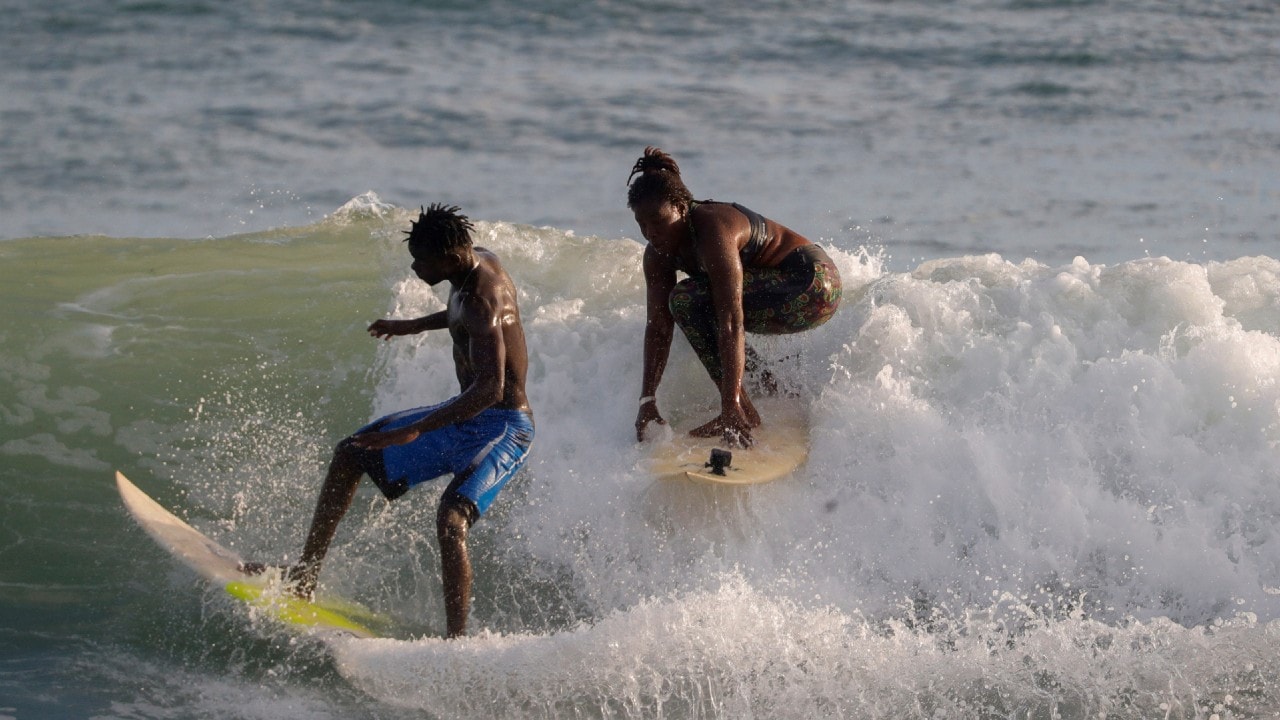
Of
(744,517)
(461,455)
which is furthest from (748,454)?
(461,455)

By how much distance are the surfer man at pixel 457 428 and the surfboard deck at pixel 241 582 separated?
0.35 ft

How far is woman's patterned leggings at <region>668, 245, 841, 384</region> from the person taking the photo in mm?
5785

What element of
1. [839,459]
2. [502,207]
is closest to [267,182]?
[502,207]

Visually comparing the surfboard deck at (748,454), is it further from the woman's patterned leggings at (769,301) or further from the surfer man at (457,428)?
the surfer man at (457,428)

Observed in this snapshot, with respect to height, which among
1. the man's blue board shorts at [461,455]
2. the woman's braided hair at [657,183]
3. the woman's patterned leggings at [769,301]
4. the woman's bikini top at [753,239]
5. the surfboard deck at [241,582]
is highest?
the woman's braided hair at [657,183]

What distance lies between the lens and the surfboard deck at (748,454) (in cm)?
553

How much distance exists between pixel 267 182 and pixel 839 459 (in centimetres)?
908

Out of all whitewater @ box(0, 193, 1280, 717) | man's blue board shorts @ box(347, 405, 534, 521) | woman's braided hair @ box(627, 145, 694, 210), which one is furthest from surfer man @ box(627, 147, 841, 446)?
man's blue board shorts @ box(347, 405, 534, 521)

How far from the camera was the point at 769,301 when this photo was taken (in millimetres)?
5871

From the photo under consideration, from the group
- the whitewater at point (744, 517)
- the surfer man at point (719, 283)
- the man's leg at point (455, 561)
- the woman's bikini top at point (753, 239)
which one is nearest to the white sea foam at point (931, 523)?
the whitewater at point (744, 517)

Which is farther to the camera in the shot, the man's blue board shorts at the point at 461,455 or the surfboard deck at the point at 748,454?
the surfboard deck at the point at 748,454

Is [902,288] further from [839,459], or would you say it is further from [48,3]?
[48,3]

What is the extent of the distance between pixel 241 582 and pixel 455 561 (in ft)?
3.11

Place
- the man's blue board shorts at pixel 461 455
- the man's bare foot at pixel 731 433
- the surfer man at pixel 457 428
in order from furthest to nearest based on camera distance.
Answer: the man's bare foot at pixel 731 433
the man's blue board shorts at pixel 461 455
the surfer man at pixel 457 428
